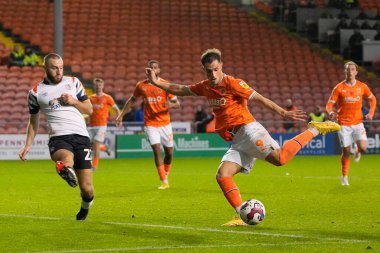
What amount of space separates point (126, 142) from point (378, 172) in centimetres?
1070

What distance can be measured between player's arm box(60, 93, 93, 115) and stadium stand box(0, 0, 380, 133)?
21.2 m

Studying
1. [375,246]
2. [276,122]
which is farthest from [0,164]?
[375,246]

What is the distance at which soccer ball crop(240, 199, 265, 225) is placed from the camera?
10195mm

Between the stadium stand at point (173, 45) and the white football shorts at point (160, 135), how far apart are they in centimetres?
1459

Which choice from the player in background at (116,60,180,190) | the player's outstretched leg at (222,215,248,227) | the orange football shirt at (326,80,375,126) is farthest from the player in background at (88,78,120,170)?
the player's outstretched leg at (222,215,248,227)

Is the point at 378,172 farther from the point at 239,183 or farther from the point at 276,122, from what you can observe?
the point at 276,122

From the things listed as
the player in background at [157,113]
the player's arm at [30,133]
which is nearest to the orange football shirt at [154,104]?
the player in background at [157,113]

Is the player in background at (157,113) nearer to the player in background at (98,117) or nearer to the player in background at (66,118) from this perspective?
the player in background at (98,117)

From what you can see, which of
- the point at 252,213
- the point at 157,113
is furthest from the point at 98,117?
the point at 252,213

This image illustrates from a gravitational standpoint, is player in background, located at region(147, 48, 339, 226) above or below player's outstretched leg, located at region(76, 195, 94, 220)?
above

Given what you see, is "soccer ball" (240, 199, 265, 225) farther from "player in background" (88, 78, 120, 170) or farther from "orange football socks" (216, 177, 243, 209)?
"player in background" (88, 78, 120, 170)

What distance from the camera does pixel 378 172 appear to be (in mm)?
22188

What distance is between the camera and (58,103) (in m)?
10.9

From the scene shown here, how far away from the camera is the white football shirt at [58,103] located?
1086cm
